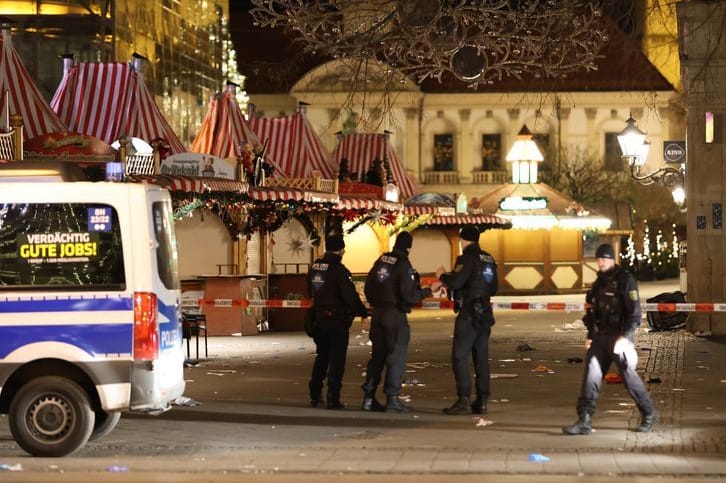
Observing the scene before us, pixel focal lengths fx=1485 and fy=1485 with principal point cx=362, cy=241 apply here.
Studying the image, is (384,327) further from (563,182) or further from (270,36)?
(270,36)

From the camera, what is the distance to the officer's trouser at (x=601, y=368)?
1302 cm

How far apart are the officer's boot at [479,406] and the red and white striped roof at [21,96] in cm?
1457

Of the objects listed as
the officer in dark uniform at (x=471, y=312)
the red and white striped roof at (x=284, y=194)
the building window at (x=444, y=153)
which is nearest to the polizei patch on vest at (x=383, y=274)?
the officer in dark uniform at (x=471, y=312)

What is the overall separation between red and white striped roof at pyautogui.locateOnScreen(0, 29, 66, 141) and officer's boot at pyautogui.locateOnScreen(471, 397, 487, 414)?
14569mm

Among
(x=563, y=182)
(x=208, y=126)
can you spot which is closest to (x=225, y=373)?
(x=208, y=126)

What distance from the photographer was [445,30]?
18.3m

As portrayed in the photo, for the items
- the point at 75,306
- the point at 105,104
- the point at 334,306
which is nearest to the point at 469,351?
the point at 334,306

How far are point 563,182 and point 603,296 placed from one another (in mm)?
57391

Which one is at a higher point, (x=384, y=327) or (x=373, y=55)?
(x=373, y=55)

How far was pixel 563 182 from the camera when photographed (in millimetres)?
69938

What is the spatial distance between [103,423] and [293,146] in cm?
2740

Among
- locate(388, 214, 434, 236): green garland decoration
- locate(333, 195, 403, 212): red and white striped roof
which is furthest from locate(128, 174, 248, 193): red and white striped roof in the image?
locate(388, 214, 434, 236): green garland decoration

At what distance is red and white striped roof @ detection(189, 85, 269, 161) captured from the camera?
34.2 m

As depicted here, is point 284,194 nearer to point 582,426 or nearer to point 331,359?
point 331,359
